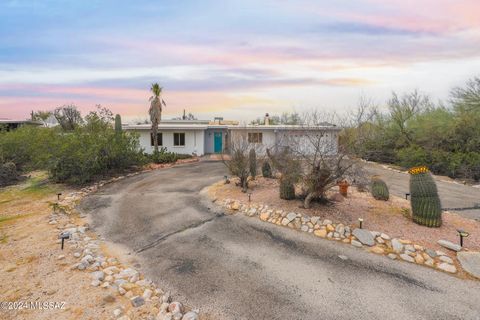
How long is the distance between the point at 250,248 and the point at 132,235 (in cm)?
334

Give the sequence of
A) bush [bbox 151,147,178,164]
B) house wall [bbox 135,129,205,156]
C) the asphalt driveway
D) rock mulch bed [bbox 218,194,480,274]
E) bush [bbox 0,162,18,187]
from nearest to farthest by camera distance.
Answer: the asphalt driveway → rock mulch bed [bbox 218,194,480,274] → bush [bbox 0,162,18,187] → bush [bbox 151,147,178,164] → house wall [bbox 135,129,205,156]

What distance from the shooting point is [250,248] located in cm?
585

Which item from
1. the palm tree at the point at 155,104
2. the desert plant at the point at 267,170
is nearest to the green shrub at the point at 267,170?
the desert plant at the point at 267,170

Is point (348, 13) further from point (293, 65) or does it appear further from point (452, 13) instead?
point (293, 65)

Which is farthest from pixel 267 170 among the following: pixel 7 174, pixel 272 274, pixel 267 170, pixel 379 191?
pixel 7 174

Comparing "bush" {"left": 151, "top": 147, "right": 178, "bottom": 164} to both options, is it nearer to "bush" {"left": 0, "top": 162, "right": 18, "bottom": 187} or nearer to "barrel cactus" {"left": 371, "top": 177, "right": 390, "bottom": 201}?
"bush" {"left": 0, "top": 162, "right": 18, "bottom": 187}

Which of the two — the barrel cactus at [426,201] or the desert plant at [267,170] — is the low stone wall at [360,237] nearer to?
the barrel cactus at [426,201]

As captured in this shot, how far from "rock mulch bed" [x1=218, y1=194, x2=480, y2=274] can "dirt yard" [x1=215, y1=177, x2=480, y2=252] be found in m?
0.26

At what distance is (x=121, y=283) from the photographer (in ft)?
14.6

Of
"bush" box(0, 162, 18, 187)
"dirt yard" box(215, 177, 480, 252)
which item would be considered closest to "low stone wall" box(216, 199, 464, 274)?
"dirt yard" box(215, 177, 480, 252)

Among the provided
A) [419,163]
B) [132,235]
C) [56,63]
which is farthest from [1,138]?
[419,163]

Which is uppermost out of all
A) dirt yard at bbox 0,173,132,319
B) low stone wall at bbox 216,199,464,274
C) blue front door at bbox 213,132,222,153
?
blue front door at bbox 213,132,222,153

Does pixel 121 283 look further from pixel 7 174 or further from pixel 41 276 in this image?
pixel 7 174

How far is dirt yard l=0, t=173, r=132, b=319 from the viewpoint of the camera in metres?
3.74
